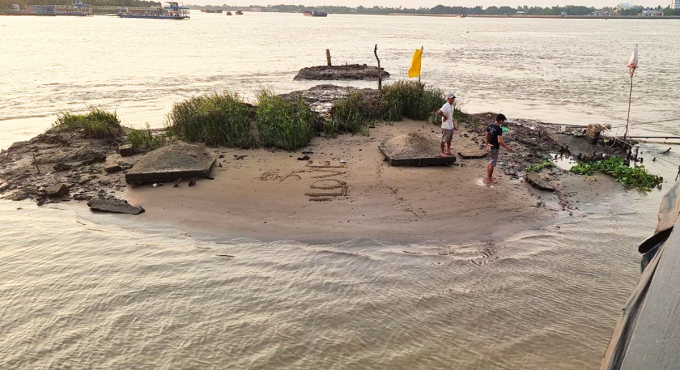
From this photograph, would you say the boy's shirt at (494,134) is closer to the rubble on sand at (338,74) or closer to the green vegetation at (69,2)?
the rubble on sand at (338,74)

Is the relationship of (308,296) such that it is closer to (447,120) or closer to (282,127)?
(447,120)

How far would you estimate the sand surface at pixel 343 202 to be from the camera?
913 cm

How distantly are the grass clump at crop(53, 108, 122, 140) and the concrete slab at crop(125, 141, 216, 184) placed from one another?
3.33 metres

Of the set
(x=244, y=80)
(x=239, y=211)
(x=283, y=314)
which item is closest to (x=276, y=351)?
(x=283, y=314)

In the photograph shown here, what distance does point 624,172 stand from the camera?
12156mm

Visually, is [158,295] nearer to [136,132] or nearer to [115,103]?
[136,132]

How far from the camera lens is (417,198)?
10.5 meters

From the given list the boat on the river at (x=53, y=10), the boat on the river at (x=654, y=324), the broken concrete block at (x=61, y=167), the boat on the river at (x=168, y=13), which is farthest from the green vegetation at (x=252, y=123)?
the boat on the river at (x=53, y=10)

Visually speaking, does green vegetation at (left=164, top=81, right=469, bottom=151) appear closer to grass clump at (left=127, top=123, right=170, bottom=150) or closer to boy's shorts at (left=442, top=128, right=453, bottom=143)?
grass clump at (left=127, top=123, right=170, bottom=150)

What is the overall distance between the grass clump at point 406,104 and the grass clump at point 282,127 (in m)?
3.49

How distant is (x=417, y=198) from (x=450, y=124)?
2778mm

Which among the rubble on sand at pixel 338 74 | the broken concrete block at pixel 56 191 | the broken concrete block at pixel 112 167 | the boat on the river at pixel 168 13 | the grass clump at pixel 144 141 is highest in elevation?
the boat on the river at pixel 168 13

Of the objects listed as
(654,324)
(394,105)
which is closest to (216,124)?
(394,105)

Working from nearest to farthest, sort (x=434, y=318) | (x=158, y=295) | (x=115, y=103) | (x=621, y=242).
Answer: (x=434, y=318) → (x=158, y=295) → (x=621, y=242) → (x=115, y=103)
